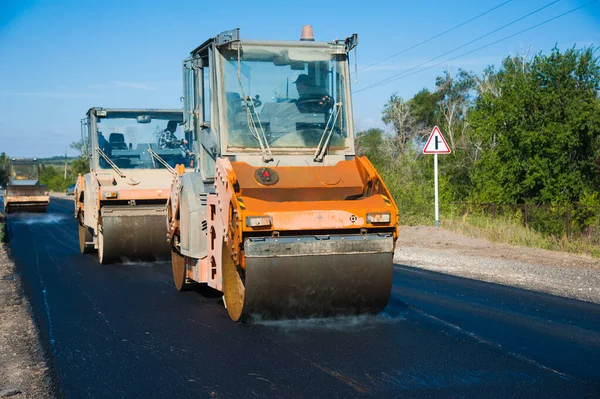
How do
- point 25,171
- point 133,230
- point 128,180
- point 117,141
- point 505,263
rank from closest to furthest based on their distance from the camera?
point 505,263 → point 133,230 → point 128,180 → point 117,141 → point 25,171

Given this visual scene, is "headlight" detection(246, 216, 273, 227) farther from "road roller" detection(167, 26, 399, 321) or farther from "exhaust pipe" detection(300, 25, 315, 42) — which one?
"exhaust pipe" detection(300, 25, 315, 42)

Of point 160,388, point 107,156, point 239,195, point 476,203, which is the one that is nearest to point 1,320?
point 239,195

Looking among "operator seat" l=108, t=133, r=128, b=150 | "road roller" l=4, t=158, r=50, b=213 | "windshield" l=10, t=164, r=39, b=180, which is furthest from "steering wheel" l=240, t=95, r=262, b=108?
"windshield" l=10, t=164, r=39, b=180

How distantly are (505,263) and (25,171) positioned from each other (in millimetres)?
34973

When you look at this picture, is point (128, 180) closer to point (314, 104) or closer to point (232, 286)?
point (314, 104)

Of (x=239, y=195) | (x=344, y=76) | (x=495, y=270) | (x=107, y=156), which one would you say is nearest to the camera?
(x=239, y=195)

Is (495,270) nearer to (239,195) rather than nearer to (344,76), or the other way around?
(344,76)

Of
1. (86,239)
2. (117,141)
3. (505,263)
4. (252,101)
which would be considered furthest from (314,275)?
(86,239)

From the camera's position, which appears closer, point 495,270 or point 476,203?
point 495,270

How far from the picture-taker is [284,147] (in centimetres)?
819

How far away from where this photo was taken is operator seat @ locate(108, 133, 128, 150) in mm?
14906

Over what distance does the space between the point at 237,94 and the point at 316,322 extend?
8.89ft

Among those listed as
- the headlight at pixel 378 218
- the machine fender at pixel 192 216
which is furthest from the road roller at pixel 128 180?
the headlight at pixel 378 218

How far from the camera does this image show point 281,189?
24.9 feet
